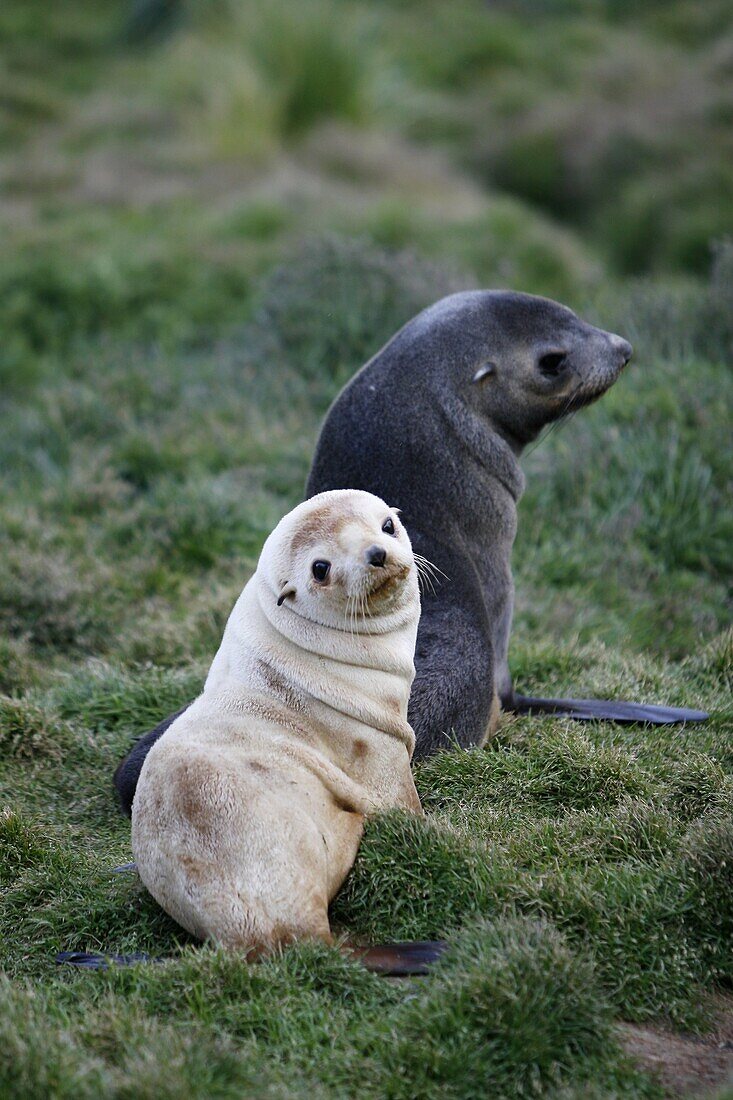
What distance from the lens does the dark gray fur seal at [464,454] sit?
4.61 m

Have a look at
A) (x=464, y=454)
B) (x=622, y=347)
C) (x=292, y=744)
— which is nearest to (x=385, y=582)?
(x=292, y=744)

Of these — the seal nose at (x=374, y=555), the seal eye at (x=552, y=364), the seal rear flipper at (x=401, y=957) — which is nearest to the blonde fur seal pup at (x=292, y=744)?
the seal nose at (x=374, y=555)

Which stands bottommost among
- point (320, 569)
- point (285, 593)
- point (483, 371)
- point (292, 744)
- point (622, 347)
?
point (292, 744)

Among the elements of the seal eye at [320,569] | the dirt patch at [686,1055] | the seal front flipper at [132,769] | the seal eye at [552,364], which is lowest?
the seal front flipper at [132,769]

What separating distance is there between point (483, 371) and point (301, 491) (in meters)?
2.62

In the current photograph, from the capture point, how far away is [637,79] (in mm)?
16797

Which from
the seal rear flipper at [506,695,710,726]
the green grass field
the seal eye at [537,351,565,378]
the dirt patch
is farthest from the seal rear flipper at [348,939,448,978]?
the seal eye at [537,351,565,378]

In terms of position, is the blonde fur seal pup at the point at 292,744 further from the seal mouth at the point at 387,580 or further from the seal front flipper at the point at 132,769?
the seal front flipper at the point at 132,769

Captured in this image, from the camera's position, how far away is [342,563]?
356cm

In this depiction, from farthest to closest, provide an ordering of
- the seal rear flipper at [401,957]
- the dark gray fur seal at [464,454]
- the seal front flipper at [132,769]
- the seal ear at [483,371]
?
the seal ear at [483,371]
the dark gray fur seal at [464,454]
the seal front flipper at [132,769]
the seal rear flipper at [401,957]

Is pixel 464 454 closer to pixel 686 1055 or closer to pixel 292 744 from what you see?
pixel 292 744

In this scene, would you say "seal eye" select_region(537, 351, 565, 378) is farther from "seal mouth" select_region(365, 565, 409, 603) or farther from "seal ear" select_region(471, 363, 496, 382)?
"seal mouth" select_region(365, 565, 409, 603)

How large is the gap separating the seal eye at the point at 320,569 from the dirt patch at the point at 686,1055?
4.38ft

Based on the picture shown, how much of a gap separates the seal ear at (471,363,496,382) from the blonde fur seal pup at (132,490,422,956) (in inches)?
57.4
